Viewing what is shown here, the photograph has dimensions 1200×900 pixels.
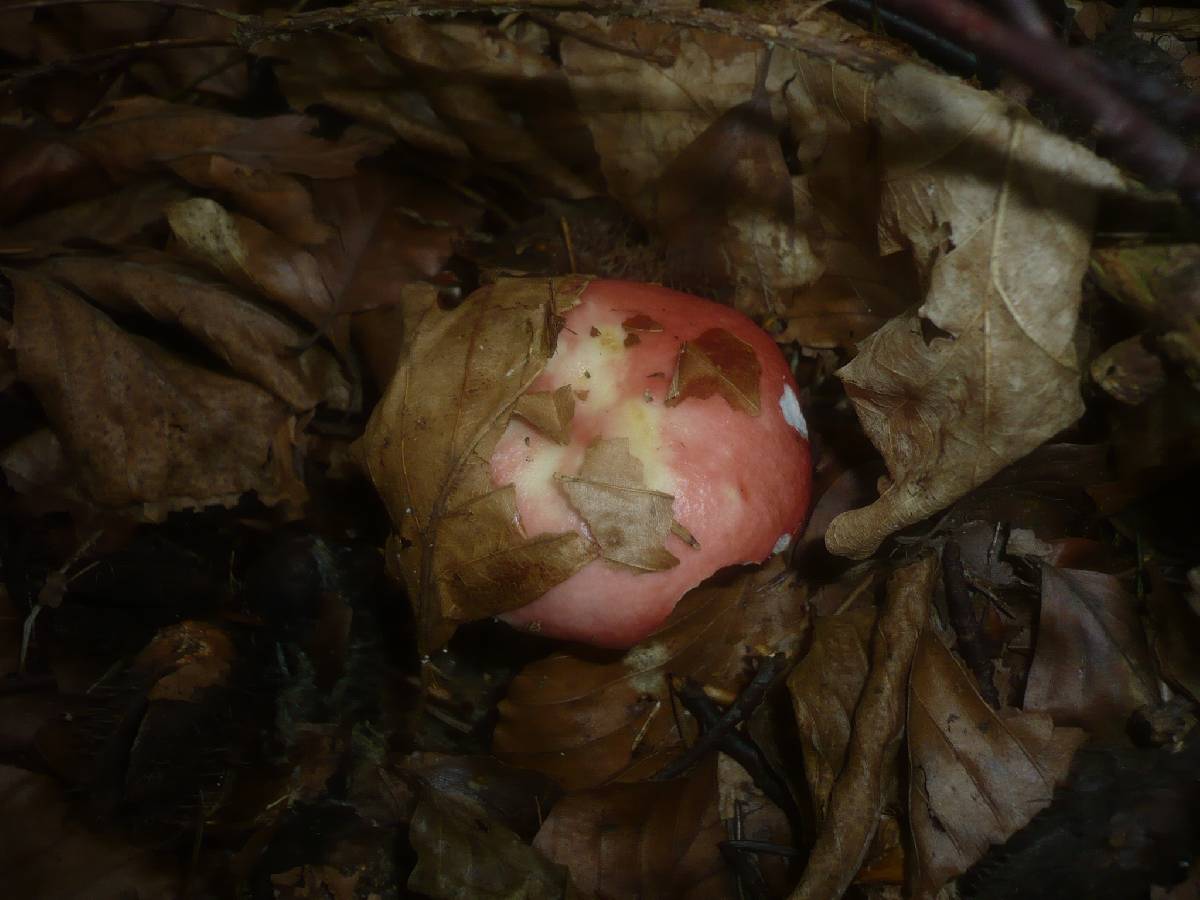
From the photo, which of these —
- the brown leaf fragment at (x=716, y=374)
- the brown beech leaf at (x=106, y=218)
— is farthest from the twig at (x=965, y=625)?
the brown beech leaf at (x=106, y=218)

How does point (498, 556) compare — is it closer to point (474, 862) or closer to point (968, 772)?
point (474, 862)

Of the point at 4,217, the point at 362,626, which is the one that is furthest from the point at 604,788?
the point at 4,217

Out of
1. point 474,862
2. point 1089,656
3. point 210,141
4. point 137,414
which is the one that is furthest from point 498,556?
point 210,141

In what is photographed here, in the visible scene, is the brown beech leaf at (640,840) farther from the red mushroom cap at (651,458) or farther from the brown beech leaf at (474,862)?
the red mushroom cap at (651,458)

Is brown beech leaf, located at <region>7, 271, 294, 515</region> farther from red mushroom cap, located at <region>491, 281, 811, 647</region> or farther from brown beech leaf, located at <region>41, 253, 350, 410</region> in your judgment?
red mushroom cap, located at <region>491, 281, 811, 647</region>

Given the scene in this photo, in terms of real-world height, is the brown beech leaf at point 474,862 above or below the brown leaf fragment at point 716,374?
below

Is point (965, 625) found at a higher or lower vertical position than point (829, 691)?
A: higher

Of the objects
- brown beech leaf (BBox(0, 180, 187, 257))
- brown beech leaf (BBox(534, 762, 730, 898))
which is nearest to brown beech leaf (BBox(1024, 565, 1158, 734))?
brown beech leaf (BBox(534, 762, 730, 898))
